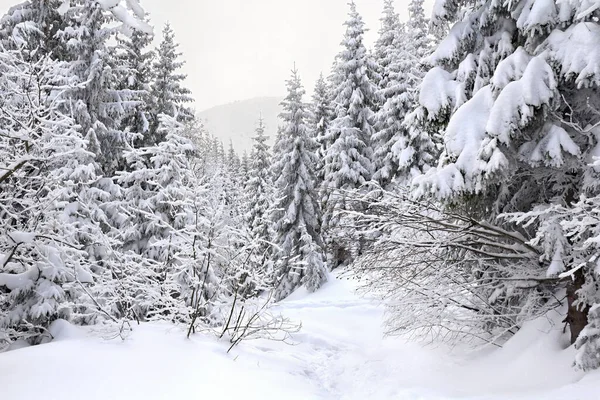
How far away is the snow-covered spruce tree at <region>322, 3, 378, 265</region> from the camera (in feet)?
73.4

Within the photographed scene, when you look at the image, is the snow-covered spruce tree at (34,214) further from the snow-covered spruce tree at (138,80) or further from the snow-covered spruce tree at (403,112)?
the snow-covered spruce tree at (403,112)

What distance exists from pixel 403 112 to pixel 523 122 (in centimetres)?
1640

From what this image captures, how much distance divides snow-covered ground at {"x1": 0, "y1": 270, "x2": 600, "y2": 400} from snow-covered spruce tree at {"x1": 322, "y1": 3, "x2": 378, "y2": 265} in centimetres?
1436

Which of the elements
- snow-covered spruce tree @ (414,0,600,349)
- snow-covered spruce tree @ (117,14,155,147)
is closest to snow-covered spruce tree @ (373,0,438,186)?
snow-covered spruce tree @ (117,14,155,147)

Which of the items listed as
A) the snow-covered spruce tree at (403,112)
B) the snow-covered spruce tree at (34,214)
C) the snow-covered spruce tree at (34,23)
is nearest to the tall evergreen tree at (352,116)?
the snow-covered spruce tree at (403,112)

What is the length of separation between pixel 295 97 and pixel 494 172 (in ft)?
65.7

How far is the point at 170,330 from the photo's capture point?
6.92 meters

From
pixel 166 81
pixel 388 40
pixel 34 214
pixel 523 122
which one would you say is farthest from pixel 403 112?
pixel 34 214

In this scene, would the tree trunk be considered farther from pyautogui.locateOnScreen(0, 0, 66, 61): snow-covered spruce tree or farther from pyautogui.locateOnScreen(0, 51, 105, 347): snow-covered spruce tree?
pyautogui.locateOnScreen(0, 0, 66, 61): snow-covered spruce tree

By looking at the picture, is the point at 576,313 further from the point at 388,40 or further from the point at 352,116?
the point at 388,40

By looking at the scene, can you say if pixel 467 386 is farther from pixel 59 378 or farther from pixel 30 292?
pixel 30 292

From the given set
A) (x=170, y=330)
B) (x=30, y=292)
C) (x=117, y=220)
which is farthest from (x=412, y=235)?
(x=117, y=220)

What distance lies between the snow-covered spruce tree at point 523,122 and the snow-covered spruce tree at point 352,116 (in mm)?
15617

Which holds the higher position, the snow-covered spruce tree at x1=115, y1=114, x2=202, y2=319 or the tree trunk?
the snow-covered spruce tree at x1=115, y1=114, x2=202, y2=319
